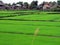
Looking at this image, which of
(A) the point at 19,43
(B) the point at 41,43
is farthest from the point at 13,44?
(B) the point at 41,43

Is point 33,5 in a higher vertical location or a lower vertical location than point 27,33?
lower

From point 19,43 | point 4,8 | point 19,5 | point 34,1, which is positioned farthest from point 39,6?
point 19,43

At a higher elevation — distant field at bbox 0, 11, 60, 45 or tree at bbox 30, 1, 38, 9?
distant field at bbox 0, 11, 60, 45

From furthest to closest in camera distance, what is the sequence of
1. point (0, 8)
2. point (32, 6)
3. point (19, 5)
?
1. point (19, 5)
2. point (32, 6)
3. point (0, 8)

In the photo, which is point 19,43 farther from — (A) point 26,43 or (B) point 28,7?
(B) point 28,7

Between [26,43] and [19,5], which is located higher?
[26,43]

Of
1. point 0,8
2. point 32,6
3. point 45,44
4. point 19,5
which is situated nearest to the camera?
point 45,44

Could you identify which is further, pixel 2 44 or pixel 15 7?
pixel 15 7

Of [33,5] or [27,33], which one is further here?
[33,5]

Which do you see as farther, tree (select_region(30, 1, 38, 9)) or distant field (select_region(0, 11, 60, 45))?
tree (select_region(30, 1, 38, 9))

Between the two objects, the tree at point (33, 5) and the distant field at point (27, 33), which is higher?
the distant field at point (27, 33)

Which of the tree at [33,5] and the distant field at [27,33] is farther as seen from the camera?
the tree at [33,5]
